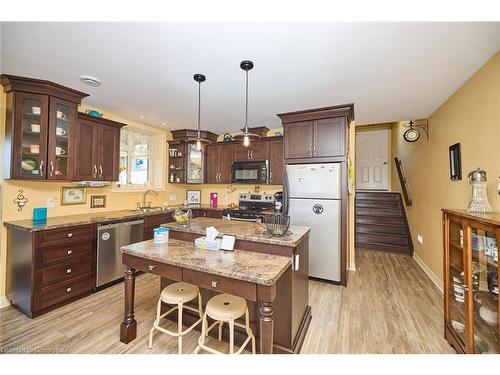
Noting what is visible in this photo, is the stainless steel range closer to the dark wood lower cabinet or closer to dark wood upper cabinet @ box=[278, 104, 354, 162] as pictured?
dark wood upper cabinet @ box=[278, 104, 354, 162]

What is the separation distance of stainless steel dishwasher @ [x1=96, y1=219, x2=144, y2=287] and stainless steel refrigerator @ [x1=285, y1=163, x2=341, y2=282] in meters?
2.51

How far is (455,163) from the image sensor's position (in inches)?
104

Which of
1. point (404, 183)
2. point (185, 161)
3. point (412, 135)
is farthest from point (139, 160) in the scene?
point (404, 183)

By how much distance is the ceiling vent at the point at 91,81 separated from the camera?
237cm

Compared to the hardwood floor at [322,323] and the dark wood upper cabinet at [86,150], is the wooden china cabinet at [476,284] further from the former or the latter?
the dark wood upper cabinet at [86,150]

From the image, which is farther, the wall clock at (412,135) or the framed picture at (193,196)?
the framed picture at (193,196)

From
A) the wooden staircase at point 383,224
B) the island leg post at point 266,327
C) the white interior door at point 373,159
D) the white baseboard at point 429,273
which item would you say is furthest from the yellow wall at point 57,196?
the white interior door at point 373,159

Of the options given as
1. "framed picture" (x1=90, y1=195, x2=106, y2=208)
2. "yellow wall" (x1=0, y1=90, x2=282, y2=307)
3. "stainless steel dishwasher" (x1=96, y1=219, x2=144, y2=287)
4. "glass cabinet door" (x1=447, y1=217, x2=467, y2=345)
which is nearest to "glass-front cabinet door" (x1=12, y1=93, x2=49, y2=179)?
"yellow wall" (x1=0, y1=90, x2=282, y2=307)

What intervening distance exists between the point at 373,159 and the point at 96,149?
22.7 ft

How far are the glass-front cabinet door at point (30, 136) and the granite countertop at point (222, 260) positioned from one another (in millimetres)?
1803

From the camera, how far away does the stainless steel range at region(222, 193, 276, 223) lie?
3957mm

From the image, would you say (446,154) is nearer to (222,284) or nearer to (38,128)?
(222,284)

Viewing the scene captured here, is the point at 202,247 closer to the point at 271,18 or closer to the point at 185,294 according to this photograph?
the point at 185,294
